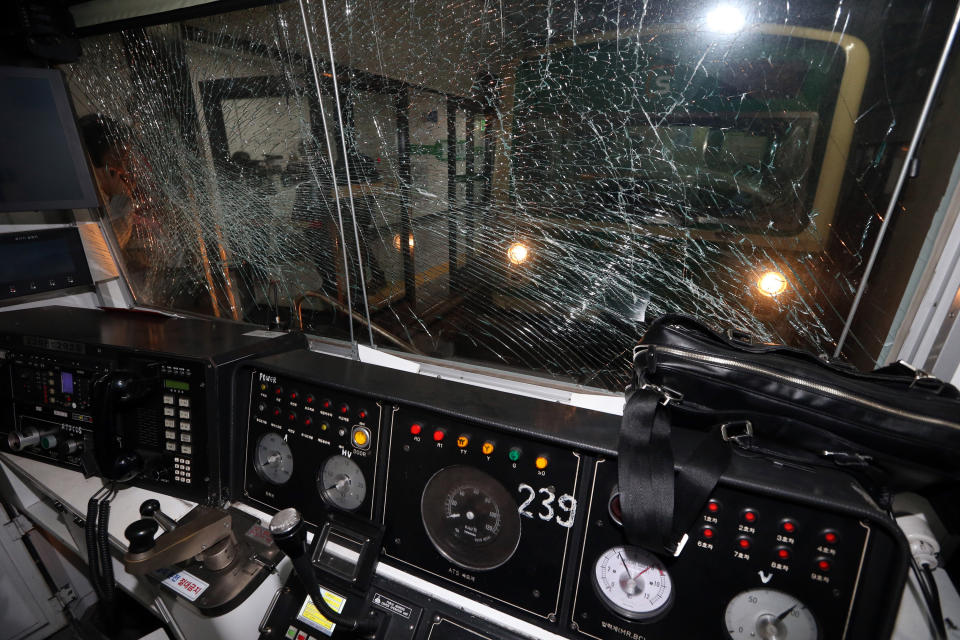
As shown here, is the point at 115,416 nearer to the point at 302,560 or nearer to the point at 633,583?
the point at 302,560

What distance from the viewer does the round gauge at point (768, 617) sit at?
1.98ft

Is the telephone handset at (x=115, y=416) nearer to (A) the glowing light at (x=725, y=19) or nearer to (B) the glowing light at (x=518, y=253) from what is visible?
(B) the glowing light at (x=518, y=253)

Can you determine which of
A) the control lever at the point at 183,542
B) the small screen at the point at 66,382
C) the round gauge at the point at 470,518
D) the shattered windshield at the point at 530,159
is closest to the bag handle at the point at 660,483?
the round gauge at the point at 470,518

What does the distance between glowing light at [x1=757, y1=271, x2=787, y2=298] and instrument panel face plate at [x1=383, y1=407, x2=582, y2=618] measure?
0.53 m

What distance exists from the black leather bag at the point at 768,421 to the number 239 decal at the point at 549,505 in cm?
13

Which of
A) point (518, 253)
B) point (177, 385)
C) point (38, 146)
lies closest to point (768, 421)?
point (518, 253)

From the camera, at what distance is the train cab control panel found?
585mm

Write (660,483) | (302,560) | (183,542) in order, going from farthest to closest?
(183,542) < (302,560) < (660,483)

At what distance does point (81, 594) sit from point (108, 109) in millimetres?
1817

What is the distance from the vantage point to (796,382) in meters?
0.62

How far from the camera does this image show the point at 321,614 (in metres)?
0.76

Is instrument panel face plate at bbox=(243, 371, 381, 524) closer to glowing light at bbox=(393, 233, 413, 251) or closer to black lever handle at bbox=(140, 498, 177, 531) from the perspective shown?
black lever handle at bbox=(140, 498, 177, 531)

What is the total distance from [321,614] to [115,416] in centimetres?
74

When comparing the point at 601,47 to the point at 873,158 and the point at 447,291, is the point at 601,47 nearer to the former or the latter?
the point at 873,158
